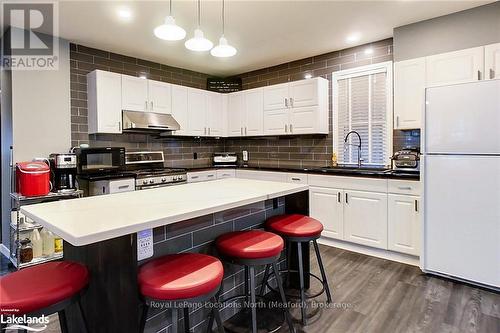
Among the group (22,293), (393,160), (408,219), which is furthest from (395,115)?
(22,293)

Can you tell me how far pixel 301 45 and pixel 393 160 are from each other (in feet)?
6.22

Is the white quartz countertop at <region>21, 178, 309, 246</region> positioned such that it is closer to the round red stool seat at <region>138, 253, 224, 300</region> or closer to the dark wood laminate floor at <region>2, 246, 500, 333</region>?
the round red stool seat at <region>138, 253, 224, 300</region>

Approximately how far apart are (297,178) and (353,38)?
1891 mm

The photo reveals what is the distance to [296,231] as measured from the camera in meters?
1.98

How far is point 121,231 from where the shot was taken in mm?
1116

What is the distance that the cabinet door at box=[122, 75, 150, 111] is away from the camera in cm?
385

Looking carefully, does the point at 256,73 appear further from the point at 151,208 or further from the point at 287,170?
the point at 151,208

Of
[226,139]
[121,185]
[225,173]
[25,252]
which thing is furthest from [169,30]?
[226,139]

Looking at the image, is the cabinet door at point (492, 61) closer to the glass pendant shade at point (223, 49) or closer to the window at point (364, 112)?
the window at point (364, 112)

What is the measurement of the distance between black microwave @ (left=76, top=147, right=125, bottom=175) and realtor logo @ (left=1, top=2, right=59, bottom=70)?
1105 millimetres

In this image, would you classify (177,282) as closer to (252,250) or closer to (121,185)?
(252,250)

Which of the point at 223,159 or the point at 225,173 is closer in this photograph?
the point at 225,173

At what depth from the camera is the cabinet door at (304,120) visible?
4.07 metres

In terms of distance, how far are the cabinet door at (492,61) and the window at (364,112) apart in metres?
0.96
